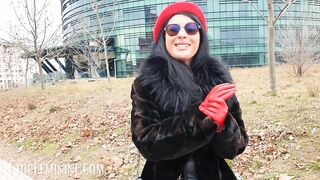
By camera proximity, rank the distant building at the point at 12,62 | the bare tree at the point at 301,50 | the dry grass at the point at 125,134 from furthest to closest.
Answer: the distant building at the point at 12,62 < the bare tree at the point at 301,50 < the dry grass at the point at 125,134

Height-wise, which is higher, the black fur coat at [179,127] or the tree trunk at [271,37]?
the tree trunk at [271,37]

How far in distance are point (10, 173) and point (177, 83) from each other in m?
5.37

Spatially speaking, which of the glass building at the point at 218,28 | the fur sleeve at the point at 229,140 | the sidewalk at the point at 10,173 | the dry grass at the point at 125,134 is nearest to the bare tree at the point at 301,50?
the dry grass at the point at 125,134

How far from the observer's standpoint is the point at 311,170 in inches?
173

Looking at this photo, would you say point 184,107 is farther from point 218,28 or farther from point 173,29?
point 218,28

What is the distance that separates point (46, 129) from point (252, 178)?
21.9ft

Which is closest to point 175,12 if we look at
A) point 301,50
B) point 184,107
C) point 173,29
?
point 173,29

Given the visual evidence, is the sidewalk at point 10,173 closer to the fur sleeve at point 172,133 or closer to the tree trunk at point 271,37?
the fur sleeve at point 172,133

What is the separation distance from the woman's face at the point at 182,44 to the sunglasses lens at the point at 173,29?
0.05ft

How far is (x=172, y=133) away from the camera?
1.96 m

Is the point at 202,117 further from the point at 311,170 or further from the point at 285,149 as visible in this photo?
the point at 285,149

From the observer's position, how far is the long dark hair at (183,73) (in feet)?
6.93

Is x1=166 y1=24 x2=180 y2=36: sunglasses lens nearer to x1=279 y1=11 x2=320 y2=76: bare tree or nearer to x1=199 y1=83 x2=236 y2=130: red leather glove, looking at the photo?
x1=199 y1=83 x2=236 y2=130: red leather glove

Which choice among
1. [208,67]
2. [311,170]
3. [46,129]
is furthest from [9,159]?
[208,67]
